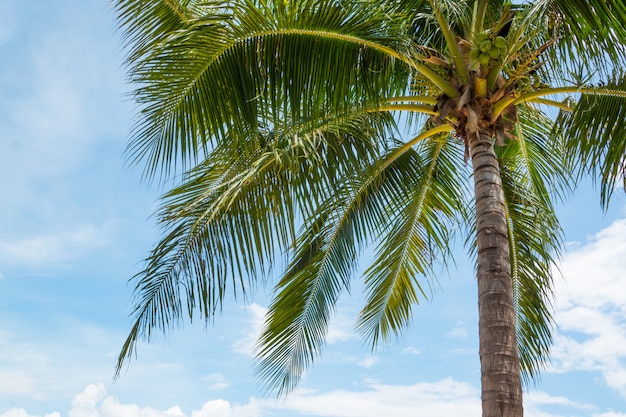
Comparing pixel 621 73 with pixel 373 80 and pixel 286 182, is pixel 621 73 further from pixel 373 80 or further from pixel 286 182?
pixel 286 182

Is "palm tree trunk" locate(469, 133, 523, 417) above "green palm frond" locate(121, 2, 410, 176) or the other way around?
the other way around

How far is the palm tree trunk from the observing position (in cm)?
416

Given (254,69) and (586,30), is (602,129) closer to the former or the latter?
(586,30)

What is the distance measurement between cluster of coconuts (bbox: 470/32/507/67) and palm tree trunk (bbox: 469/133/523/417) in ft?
2.37

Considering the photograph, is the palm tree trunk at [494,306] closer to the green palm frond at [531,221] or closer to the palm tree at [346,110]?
the palm tree at [346,110]

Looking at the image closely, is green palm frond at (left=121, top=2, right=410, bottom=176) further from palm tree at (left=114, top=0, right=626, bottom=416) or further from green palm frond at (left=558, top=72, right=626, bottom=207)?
green palm frond at (left=558, top=72, right=626, bottom=207)

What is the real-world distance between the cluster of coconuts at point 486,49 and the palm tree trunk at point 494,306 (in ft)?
2.37

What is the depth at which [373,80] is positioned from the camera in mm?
4984

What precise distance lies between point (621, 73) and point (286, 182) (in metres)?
2.81

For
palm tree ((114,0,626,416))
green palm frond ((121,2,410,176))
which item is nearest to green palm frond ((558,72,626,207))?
palm tree ((114,0,626,416))

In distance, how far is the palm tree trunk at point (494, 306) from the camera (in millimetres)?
4164

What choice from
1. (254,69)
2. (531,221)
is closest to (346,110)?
Result: (254,69)

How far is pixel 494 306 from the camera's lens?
4.43 m

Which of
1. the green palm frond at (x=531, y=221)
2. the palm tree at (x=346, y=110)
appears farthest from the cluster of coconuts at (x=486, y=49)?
the green palm frond at (x=531, y=221)
